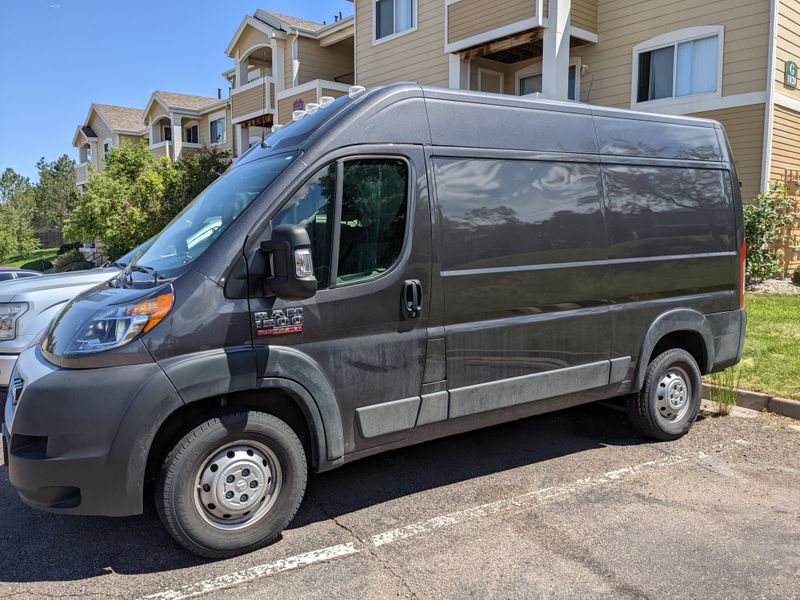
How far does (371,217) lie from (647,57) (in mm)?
12750

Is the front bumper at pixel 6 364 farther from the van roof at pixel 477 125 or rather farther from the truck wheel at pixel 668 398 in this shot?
the truck wheel at pixel 668 398

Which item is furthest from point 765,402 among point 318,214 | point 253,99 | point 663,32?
point 253,99

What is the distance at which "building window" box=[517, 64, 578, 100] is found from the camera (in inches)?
614

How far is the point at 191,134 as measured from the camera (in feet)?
115

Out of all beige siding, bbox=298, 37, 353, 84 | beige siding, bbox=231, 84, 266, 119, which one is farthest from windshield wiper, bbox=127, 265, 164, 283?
beige siding, bbox=231, 84, 266, 119

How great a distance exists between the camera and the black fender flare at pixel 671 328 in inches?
205

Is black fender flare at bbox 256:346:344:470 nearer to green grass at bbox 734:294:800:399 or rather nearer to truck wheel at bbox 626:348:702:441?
truck wheel at bbox 626:348:702:441

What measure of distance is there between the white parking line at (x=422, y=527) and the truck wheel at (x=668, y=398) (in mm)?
322

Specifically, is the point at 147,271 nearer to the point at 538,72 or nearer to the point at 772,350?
the point at 772,350

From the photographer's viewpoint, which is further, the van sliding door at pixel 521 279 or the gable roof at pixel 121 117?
the gable roof at pixel 121 117

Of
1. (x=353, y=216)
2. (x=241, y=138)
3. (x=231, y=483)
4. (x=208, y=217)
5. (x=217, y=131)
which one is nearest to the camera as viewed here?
(x=231, y=483)

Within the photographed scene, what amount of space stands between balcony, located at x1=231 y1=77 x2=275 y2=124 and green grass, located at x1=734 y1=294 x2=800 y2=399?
729 inches

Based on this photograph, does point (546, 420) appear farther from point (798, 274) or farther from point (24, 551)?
point (798, 274)

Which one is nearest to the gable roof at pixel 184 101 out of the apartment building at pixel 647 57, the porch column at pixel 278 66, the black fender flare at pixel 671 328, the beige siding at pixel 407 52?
the porch column at pixel 278 66
